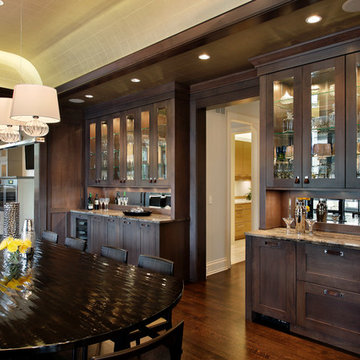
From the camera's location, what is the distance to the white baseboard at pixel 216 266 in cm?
512

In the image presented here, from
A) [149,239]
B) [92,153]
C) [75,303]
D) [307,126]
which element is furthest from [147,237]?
[75,303]

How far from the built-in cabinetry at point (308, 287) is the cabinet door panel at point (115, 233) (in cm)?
221

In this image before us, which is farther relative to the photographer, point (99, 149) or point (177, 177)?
point (99, 149)

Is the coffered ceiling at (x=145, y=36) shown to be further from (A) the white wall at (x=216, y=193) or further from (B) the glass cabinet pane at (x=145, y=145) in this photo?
(A) the white wall at (x=216, y=193)

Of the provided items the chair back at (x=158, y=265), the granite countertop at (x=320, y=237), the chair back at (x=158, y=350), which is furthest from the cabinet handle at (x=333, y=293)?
the chair back at (x=158, y=350)

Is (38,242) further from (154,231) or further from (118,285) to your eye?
(118,285)

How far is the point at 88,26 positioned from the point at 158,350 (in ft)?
12.8

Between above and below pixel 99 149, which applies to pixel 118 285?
below

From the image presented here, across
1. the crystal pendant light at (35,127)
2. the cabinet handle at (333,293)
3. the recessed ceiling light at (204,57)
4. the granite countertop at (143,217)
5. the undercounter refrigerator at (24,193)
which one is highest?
the recessed ceiling light at (204,57)

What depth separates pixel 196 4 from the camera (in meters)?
3.08

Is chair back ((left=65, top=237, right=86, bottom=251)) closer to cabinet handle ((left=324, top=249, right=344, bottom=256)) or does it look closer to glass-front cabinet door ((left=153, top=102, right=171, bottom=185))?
glass-front cabinet door ((left=153, top=102, right=171, bottom=185))

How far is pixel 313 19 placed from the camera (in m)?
2.73

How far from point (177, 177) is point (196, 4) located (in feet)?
7.27

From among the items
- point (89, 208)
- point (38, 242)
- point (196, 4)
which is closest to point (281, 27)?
point (196, 4)
